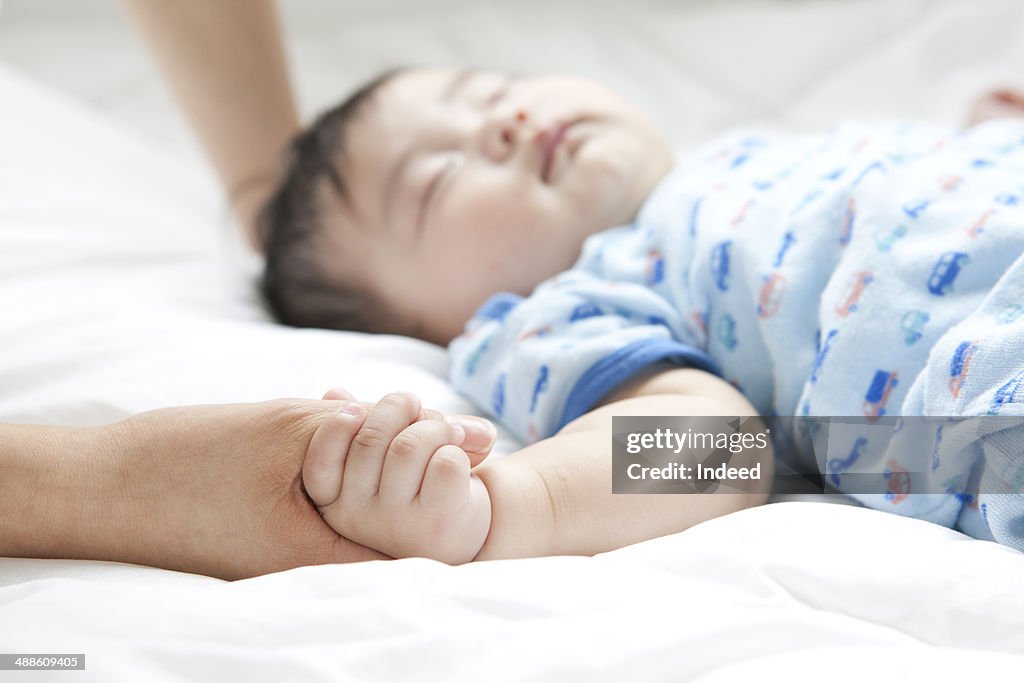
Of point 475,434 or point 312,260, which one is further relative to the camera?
point 312,260

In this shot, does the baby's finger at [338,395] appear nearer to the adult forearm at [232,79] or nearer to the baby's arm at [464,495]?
the baby's arm at [464,495]

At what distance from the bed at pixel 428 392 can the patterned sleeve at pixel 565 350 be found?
0.05m

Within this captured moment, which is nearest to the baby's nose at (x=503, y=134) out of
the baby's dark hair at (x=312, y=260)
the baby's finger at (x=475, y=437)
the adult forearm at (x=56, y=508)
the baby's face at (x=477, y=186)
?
the baby's face at (x=477, y=186)

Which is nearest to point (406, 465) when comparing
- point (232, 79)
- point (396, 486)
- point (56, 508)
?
point (396, 486)

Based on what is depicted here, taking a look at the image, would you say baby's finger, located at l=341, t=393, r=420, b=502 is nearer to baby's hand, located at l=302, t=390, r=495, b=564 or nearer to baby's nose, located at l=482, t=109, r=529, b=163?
baby's hand, located at l=302, t=390, r=495, b=564

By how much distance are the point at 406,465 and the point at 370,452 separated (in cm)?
3

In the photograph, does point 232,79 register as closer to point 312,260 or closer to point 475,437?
point 312,260

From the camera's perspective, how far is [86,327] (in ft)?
3.08

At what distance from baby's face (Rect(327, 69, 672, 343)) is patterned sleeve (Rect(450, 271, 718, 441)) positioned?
0.11 metres

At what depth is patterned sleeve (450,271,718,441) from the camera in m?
0.87

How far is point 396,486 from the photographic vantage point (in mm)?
621

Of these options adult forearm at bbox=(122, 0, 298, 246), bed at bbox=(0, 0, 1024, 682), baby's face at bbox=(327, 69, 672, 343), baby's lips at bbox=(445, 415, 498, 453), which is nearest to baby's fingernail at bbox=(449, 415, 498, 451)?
baby's lips at bbox=(445, 415, 498, 453)

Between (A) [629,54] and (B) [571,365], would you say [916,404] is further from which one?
(A) [629,54]

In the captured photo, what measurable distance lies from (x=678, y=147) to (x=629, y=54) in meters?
0.35
